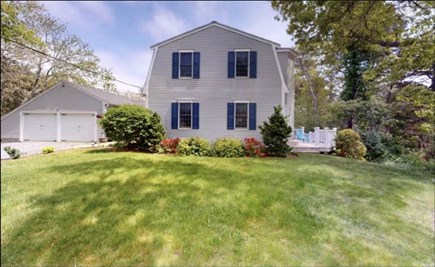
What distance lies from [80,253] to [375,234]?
4.23 m

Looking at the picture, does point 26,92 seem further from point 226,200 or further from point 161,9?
point 226,200

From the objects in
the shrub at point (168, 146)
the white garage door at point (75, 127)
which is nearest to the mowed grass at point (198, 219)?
the white garage door at point (75, 127)

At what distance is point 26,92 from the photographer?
118 centimetres

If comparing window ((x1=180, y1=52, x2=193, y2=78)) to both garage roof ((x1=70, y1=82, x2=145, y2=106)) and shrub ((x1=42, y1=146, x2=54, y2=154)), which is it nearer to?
garage roof ((x1=70, y1=82, x2=145, y2=106))

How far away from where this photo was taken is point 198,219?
3.83 metres

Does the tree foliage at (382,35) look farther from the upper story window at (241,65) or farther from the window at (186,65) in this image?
the window at (186,65)

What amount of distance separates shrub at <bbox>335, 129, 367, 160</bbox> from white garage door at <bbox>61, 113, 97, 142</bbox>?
465 inches

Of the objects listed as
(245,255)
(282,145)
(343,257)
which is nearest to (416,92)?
(282,145)

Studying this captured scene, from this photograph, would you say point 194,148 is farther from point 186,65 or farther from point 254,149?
point 186,65

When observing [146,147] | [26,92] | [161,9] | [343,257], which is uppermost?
[161,9]

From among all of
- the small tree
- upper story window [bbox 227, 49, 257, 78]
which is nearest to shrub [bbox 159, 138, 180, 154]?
the small tree

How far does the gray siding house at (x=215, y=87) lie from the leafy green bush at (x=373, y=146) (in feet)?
17.6

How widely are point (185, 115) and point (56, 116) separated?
33.0 feet

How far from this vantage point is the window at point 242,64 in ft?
37.1
